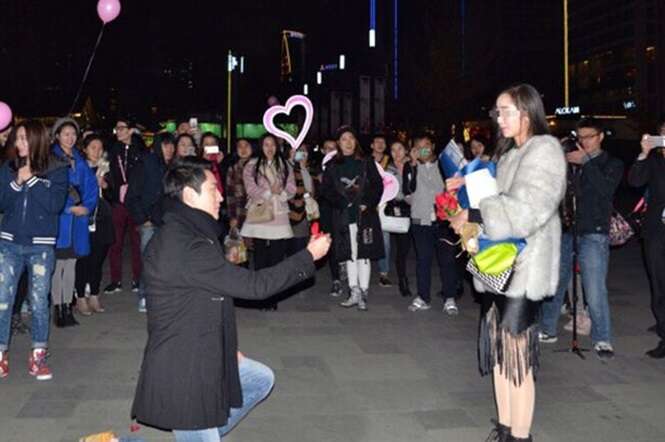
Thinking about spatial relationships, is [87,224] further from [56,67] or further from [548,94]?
[548,94]

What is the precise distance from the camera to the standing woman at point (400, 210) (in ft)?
33.4

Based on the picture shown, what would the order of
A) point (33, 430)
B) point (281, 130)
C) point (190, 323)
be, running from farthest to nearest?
point (281, 130) < point (33, 430) < point (190, 323)

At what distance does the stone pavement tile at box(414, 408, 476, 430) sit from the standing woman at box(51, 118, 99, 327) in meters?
3.97

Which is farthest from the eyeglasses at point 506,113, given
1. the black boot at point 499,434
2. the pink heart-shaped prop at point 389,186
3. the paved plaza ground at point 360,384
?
the pink heart-shaped prop at point 389,186

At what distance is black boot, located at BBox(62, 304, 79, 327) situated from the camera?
811 centimetres

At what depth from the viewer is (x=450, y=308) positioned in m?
9.00

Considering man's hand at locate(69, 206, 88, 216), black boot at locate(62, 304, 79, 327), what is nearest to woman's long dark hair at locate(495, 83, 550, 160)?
man's hand at locate(69, 206, 88, 216)

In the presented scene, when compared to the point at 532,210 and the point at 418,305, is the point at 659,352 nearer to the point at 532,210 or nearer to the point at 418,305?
the point at 418,305

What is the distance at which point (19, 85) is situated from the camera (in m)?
23.0

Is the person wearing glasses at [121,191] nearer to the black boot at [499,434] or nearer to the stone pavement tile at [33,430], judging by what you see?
the stone pavement tile at [33,430]

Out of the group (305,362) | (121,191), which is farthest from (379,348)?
(121,191)

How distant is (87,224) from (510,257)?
523 cm

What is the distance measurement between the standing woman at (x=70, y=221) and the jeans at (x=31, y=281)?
1348 millimetres

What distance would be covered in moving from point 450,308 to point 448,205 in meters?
4.74
